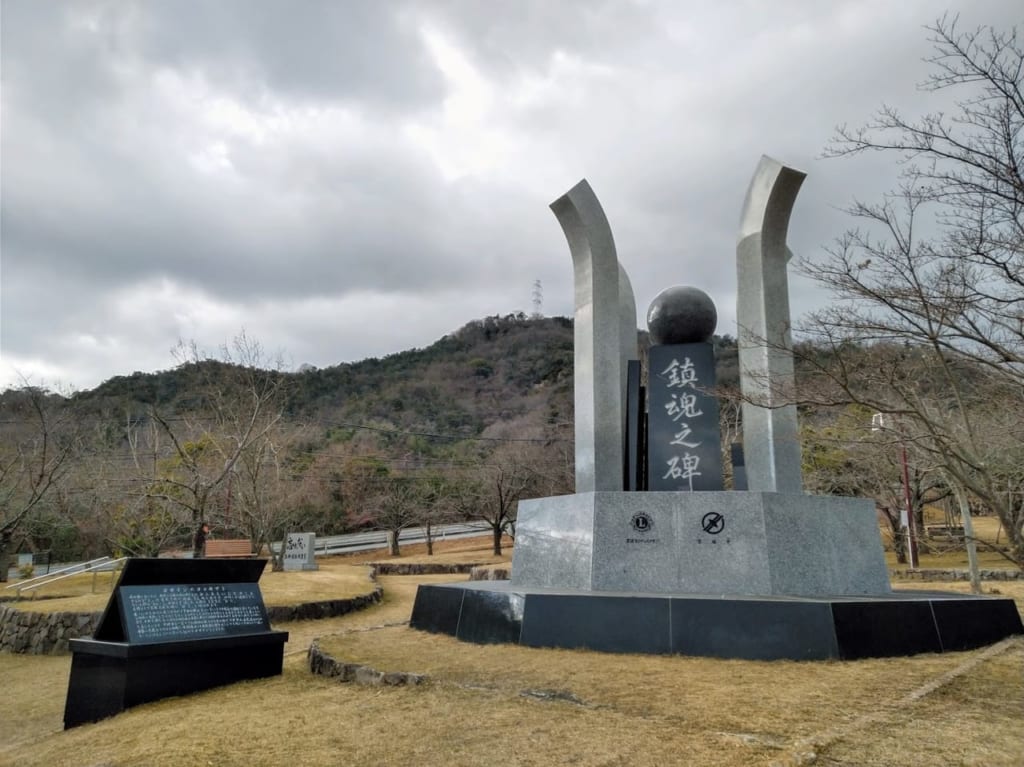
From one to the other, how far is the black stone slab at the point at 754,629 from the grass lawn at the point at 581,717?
0.18 metres

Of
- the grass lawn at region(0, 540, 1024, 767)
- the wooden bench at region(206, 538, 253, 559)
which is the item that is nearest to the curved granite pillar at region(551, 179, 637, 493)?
the grass lawn at region(0, 540, 1024, 767)

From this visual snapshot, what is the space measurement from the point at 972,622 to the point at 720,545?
2262 mm

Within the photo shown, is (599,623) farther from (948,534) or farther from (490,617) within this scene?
(948,534)

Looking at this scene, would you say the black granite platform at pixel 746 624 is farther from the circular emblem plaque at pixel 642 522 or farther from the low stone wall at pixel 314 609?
the low stone wall at pixel 314 609

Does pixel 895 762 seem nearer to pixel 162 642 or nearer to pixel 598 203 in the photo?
pixel 162 642

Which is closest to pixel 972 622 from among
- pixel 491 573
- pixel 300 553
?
pixel 491 573

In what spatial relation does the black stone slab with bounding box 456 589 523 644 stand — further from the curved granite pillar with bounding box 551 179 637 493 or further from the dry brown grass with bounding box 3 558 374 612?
the dry brown grass with bounding box 3 558 374 612

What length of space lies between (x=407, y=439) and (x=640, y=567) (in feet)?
103

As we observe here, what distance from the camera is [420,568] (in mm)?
22797

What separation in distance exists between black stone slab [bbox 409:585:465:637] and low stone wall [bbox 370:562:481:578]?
13.9m

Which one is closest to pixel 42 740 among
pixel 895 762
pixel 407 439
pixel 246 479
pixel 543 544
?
pixel 543 544

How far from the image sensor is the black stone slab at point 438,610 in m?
7.44

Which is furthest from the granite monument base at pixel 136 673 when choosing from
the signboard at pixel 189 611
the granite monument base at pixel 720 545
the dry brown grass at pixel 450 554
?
the dry brown grass at pixel 450 554

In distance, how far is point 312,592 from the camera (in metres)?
14.0
